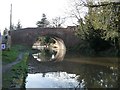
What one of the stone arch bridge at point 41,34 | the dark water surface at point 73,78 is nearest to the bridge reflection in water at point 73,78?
the dark water surface at point 73,78

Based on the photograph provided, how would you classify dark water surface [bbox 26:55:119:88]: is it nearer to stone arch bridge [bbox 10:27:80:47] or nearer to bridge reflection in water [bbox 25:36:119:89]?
bridge reflection in water [bbox 25:36:119:89]

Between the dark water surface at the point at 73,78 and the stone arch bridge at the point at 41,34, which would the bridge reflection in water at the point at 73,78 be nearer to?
the dark water surface at the point at 73,78

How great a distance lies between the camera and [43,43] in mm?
73375

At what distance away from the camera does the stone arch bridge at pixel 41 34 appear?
50.9 metres

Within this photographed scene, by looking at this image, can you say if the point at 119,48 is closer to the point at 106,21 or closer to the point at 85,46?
the point at 85,46

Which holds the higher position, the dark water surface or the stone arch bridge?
the stone arch bridge

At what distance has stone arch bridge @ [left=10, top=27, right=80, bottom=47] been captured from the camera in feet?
167

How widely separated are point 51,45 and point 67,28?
2075cm

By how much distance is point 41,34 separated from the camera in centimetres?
5178

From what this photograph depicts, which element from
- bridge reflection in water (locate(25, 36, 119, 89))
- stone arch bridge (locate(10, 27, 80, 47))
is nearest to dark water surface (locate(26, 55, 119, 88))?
bridge reflection in water (locate(25, 36, 119, 89))

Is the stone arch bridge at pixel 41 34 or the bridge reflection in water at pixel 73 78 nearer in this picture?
the bridge reflection in water at pixel 73 78

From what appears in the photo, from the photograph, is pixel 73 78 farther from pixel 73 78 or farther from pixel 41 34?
pixel 41 34

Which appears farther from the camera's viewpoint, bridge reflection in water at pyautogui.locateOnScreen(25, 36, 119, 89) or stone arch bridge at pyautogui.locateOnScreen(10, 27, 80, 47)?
stone arch bridge at pyautogui.locateOnScreen(10, 27, 80, 47)

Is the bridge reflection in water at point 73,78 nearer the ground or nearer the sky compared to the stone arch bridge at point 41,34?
nearer the ground
